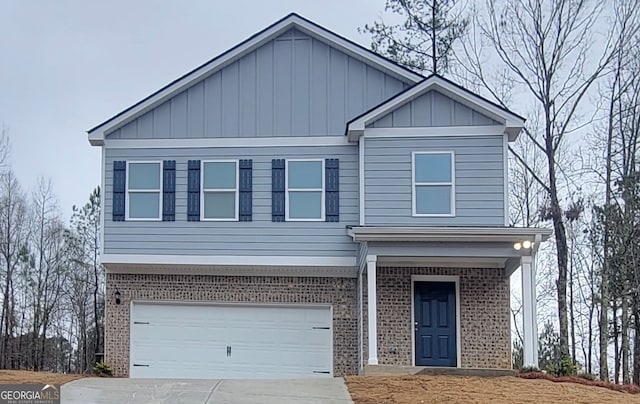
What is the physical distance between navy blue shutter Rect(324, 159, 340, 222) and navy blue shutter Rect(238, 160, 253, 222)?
1570 mm

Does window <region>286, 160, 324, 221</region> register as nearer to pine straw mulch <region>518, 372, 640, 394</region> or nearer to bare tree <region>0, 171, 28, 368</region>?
pine straw mulch <region>518, 372, 640, 394</region>

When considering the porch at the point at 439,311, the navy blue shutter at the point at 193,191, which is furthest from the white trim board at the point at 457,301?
the navy blue shutter at the point at 193,191

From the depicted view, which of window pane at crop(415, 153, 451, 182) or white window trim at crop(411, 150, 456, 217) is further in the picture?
window pane at crop(415, 153, 451, 182)

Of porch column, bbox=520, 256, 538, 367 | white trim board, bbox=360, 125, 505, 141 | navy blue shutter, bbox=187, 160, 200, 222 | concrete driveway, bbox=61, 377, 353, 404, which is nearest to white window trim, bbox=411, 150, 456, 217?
white trim board, bbox=360, 125, 505, 141

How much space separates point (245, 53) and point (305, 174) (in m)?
2.89

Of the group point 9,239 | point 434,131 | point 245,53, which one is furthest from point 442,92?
point 9,239

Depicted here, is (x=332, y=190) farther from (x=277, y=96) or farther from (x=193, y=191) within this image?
(x=193, y=191)

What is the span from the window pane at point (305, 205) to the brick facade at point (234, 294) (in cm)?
130

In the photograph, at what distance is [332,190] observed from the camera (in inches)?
588

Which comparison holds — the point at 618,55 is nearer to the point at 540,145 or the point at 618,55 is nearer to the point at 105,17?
the point at 540,145

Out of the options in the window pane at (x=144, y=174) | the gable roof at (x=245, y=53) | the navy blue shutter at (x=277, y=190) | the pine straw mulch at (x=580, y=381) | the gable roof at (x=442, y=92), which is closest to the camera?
the pine straw mulch at (x=580, y=381)

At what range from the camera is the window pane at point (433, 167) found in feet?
47.2

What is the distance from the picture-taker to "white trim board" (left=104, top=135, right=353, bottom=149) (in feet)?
49.6

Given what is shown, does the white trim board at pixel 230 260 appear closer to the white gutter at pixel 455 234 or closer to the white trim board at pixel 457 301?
the white trim board at pixel 457 301
